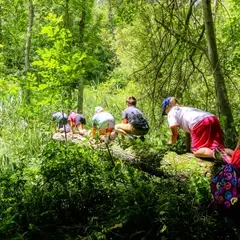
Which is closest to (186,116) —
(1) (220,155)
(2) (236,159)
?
(1) (220,155)

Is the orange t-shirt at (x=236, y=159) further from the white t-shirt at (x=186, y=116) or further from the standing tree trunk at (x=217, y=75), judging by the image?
the standing tree trunk at (x=217, y=75)

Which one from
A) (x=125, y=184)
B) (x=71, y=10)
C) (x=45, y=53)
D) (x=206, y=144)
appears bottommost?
(x=125, y=184)

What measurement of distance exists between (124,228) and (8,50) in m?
16.2

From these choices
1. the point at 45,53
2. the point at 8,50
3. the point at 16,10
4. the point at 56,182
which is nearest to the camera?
the point at 56,182

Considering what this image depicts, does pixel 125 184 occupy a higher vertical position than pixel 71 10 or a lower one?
lower

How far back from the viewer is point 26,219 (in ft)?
12.1

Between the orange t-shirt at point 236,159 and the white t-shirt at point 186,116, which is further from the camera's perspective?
the white t-shirt at point 186,116

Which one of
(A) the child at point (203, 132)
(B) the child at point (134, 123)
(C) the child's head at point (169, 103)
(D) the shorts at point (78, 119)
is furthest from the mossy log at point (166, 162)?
(D) the shorts at point (78, 119)

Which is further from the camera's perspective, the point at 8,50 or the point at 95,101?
the point at 8,50

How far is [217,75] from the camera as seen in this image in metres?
5.35

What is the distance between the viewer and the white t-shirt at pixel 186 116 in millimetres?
4660

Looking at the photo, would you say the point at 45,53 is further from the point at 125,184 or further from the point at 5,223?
the point at 5,223

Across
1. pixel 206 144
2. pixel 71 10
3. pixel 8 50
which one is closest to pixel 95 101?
pixel 71 10

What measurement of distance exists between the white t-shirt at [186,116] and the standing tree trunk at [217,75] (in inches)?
26.8
